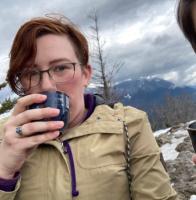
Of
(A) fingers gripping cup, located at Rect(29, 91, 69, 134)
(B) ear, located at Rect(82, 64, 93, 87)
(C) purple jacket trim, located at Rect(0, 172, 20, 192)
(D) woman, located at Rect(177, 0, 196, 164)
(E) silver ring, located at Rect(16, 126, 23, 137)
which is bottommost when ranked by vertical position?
(C) purple jacket trim, located at Rect(0, 172, 20, 192)

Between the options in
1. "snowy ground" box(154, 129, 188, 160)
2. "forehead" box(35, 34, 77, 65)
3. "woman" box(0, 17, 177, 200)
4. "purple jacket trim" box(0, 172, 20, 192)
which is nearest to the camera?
"purple jacket trim" box(0, 172, 20, 192)

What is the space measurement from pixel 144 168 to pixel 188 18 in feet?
2.67

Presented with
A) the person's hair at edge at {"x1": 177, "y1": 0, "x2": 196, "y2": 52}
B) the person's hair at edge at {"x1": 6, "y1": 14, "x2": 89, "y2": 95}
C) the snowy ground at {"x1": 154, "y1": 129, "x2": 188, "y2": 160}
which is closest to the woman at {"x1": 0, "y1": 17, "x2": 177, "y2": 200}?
the person's hair at edge at {"x1": 6, "y1": 14, "x2": 89, "y2": 95}

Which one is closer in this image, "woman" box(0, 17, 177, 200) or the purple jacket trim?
the purple jacket trim

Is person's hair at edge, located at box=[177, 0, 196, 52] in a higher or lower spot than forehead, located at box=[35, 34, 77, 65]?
higher

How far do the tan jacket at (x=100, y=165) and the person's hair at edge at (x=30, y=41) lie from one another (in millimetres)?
353

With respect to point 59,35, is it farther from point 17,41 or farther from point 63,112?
point 63,112

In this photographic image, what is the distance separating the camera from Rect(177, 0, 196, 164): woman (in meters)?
2.13

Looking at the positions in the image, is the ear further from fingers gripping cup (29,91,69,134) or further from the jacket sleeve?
→ fingers gripping cup (29,91,69,134)

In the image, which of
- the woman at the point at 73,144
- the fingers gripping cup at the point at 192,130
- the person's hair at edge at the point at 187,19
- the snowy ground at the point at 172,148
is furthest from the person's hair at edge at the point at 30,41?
the snowy ground at the point at 172,148

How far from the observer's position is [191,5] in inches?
83.7

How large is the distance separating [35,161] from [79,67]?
1.75 feet

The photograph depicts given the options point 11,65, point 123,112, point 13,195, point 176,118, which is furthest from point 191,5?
point 176,118

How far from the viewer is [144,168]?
2123mm
